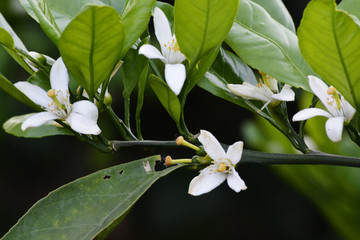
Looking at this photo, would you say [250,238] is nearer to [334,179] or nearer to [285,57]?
[334,179]

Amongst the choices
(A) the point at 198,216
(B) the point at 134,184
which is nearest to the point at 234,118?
(A) the point at 198,216

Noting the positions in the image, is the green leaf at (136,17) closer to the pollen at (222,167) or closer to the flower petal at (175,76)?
the flower petal at (175,76)

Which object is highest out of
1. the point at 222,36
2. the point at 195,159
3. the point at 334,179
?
the point at 222,36

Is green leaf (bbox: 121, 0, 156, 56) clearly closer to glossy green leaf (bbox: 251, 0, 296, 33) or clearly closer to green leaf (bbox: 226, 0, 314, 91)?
green leaf (bbox: 226, 0, 314, 91)

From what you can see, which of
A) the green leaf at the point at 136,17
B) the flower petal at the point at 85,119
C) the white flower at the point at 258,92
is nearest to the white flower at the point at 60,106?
the flower petal at the point at 85,119

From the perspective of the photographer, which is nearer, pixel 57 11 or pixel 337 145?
pixel 57 11

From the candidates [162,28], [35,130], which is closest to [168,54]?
[162,28]

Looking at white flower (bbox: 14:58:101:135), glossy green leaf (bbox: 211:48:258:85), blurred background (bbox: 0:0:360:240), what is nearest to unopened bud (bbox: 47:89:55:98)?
white flower (bbox: 14:58:101:135)

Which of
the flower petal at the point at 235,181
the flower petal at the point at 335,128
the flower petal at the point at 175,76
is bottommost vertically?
the flower petal at the point at 235,181
